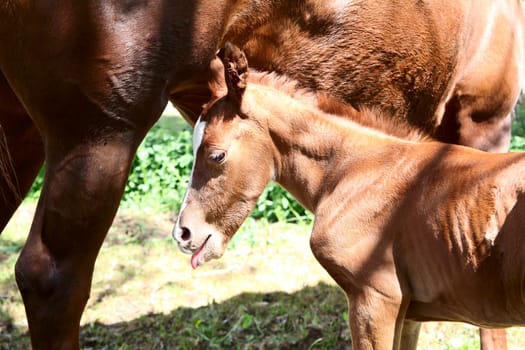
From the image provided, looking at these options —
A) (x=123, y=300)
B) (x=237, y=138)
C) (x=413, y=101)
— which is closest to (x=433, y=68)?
(x=413, y=101)

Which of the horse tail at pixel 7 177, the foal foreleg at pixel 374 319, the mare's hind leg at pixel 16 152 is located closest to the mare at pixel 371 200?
the foal foreleg at pixel 374 319

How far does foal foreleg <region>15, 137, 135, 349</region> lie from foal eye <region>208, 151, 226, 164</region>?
27cm

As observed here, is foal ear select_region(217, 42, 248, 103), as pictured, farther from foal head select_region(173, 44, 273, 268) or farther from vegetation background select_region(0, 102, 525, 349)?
vegetation background select_region(0, 102, 525, 349)

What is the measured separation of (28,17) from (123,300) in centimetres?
256

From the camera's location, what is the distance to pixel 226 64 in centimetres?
270

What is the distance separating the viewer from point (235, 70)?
8.84ft

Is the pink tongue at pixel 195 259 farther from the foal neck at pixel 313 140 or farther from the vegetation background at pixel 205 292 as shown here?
the vegetation background at pixel 205 292

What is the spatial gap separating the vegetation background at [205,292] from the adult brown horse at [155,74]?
51.5 inches

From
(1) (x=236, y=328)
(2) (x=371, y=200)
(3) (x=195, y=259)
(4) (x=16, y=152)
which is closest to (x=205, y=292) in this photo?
(1) (x=236, y=328)

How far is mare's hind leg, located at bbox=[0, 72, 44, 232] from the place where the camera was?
3318 millimetres

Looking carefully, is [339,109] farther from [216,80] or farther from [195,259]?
[195,259]

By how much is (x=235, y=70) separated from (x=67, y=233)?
779mm

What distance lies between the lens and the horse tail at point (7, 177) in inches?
124

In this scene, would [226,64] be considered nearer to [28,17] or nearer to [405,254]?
[28,17]
